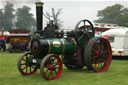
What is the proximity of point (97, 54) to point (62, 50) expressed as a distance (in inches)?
51.7

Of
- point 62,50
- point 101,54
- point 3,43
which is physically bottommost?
point 3,43

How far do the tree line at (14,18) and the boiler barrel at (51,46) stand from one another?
Result: 62187mm

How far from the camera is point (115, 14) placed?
72.5 metres

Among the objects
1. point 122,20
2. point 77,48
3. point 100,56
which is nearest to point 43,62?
point 77,48

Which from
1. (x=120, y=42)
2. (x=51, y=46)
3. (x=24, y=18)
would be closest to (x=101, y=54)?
(x=51, y=46)

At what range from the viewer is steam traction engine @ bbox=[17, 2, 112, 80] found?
19.4ft

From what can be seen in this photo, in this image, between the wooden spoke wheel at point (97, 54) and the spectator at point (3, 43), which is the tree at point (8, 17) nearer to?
the spectator at point (3, 43)

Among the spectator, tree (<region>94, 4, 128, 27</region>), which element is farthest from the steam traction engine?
tree (<region>94, 4, 128, 27</region>)

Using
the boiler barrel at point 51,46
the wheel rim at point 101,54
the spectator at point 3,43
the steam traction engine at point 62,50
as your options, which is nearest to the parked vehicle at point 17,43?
the spectator at point 3,43

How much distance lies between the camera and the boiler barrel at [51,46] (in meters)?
5.89

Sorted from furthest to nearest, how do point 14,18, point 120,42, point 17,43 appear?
1. point 14,18
2. point 17,43
3. point 120,42

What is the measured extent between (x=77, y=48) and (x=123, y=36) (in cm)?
462

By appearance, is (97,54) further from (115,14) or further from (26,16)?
(26,16)

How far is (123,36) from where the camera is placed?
10.7 metres
